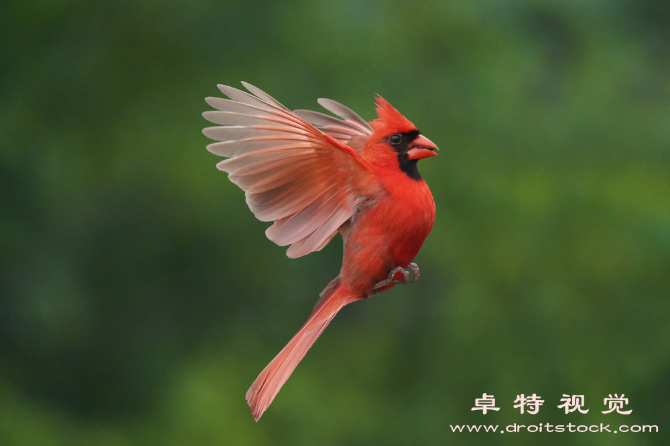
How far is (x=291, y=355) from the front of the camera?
4.79 feet

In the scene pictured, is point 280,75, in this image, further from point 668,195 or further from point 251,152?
point 251,152

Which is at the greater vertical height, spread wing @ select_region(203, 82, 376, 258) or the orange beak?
the orange beak

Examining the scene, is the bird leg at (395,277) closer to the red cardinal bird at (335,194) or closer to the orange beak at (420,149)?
the red cardinal bird at (335,194)

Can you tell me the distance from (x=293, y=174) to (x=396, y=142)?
24 cm

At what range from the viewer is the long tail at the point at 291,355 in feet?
4.50

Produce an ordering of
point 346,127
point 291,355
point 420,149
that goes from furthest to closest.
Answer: point 346,127
point 420,149
point 291,355

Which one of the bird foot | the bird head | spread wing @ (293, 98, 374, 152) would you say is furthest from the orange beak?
spread wing @ (293, 98, 374, 152)

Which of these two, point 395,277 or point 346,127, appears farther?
point 346,127

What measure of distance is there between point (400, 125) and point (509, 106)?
3.22 metres

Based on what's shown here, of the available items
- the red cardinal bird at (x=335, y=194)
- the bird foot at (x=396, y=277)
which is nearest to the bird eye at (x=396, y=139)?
the red cardinal bird at (x=335, y=194)

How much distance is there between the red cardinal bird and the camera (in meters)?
1.48

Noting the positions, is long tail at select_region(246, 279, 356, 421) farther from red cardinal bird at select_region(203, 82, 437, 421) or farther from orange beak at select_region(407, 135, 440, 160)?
orange beak at select_region(407, 135, 440, 160)

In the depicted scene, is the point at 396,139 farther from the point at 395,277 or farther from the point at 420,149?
the point at 395,277

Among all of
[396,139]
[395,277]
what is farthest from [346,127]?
[395,277]
